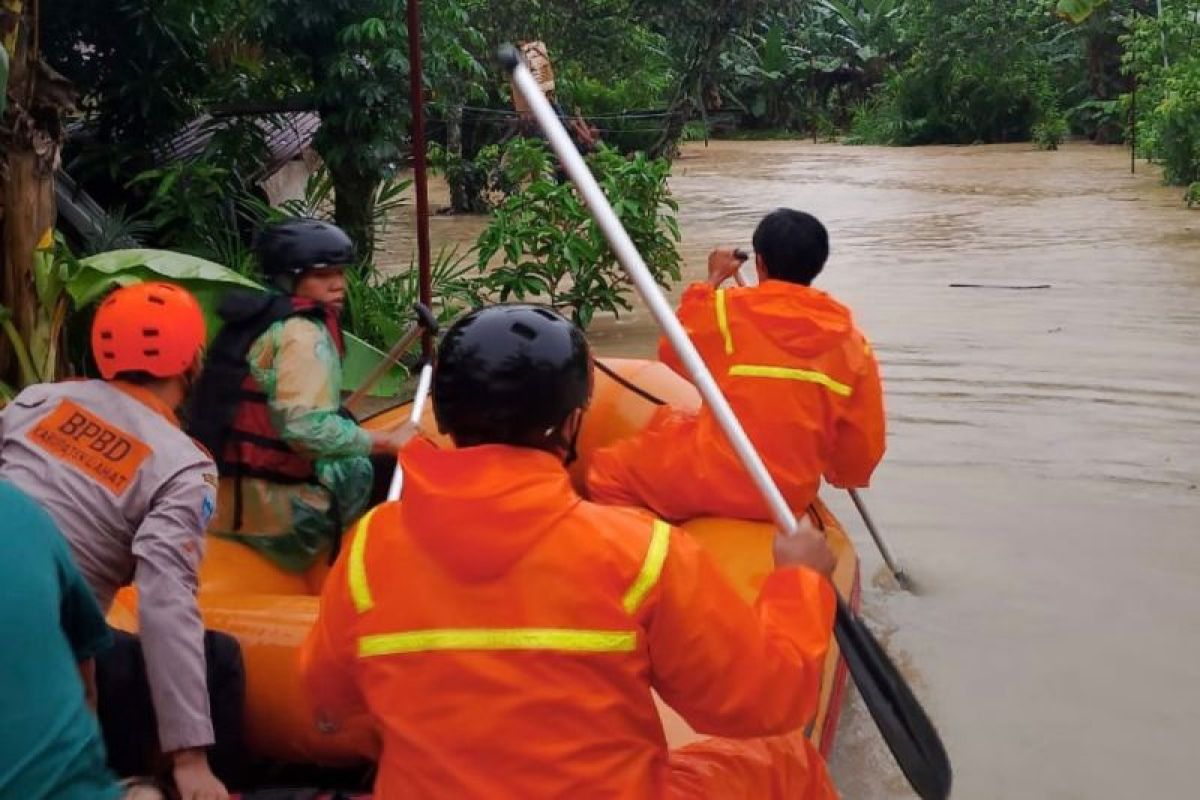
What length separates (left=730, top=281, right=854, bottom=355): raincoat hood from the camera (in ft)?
11.9

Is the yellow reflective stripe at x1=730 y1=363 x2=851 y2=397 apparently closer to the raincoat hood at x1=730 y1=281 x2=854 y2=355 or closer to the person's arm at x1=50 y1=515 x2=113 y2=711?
the raincoat hood at x1=730 y1=281 x2=854 y2=355

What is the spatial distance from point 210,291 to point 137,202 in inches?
121

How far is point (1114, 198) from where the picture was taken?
18375 mm

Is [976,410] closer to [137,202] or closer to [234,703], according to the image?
[137,202]

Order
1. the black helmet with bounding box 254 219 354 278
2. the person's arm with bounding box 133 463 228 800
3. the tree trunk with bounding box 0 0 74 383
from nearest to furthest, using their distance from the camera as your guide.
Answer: the person's arm with bounding box 133 463 228 800 → the black helmet with bounding box 254 219 354 278 → the tree trunk with bounding box 0 0 74 383

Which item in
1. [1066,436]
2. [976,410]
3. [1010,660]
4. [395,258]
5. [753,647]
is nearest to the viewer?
[753,647]

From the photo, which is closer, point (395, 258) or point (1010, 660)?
point (1010, 660)

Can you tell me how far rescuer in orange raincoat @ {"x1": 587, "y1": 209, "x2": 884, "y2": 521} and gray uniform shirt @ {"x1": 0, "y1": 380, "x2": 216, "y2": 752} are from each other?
5.10ft

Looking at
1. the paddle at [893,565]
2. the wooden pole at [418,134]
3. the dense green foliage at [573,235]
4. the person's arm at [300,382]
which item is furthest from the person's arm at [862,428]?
the dense green foliage at [573,235]

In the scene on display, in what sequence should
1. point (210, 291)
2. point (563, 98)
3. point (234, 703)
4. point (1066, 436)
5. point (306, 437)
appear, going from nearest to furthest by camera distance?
point (234, 703)
point (306, 437)
point (210, 291)
point (1066, 436)
point (563, 98)

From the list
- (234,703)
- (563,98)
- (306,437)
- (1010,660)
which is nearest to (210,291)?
(306,437)

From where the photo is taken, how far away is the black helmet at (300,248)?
3326 mm

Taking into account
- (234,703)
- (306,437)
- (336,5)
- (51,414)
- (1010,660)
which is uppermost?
(336,5)

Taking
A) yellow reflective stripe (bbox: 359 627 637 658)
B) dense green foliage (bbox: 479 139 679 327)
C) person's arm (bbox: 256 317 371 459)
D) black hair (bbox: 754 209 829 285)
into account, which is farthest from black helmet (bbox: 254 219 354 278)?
dense green foliage (bbox: 479 139 679 327)
